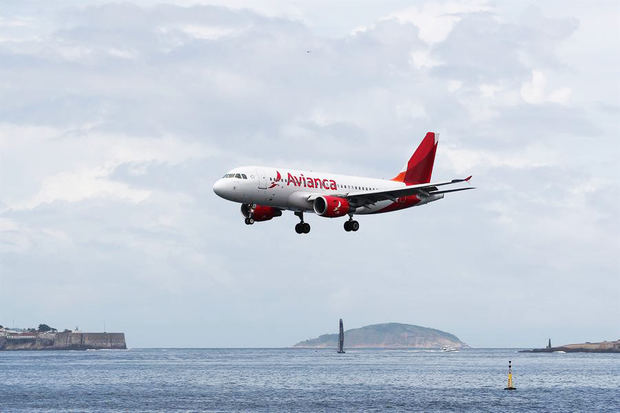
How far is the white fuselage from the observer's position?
2977 inches

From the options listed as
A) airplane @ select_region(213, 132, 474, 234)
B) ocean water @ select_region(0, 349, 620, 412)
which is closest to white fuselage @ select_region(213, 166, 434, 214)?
airplane @ select_region(213, 132, 474, 234)

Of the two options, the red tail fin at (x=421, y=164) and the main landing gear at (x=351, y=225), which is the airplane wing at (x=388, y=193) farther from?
the red tail fin at (x=421, y=164)

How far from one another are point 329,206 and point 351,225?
22.1 ft

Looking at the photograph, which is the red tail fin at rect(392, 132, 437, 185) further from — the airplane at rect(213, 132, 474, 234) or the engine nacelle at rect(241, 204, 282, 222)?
the engine nacelle at rect(241, 204, 282, 222)

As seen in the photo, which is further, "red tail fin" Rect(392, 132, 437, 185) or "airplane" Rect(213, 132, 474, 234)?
"red tail fin" Rect(392, 132, 437, 185)

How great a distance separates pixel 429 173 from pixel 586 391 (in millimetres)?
55004

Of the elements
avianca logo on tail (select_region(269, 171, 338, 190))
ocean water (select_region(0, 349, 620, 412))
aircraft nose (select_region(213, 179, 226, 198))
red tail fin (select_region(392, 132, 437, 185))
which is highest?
red tail fin (select_region(392, 132, 437, 185))

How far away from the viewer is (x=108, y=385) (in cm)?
15025

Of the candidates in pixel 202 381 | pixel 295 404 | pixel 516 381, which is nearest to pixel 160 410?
pixel 295 404

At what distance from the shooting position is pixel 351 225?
281 ft

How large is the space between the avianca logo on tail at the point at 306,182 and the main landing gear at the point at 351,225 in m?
4.07

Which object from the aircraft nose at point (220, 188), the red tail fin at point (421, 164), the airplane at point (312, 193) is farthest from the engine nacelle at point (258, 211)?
the red tail fin at point (421, 164)

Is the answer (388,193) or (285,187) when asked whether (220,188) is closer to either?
(285,187)

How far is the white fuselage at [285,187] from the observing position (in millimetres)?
75625
